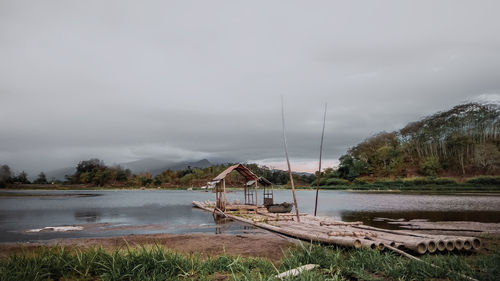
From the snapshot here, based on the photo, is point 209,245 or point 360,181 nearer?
point 209,245

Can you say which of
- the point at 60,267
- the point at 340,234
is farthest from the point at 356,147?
the point at 60,267

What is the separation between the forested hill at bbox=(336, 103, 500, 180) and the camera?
7175 centimetres

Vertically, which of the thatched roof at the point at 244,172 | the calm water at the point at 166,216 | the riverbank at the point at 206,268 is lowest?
the calm water at the point at 166,216

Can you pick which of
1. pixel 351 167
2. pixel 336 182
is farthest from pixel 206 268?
pixel 351 167

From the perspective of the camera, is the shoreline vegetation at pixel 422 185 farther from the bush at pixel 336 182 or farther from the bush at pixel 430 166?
the bush at pixel 430 166

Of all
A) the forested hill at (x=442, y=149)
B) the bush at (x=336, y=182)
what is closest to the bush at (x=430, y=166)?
the forested hill at (x=442, y=149)

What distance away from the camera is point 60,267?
5809mm

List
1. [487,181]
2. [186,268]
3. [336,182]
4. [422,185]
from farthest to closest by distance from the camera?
[336,182]
[422,185]
[487,181]
[186,268]

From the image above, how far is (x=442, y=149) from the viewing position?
8212 centimetres

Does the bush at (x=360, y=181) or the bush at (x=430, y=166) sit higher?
the bush at (x=430, y=166)

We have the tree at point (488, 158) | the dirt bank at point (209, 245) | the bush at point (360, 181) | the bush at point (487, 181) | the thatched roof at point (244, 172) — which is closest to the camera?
the dirt bank at point (209, 245)

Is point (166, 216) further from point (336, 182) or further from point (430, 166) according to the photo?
point (336, 182)

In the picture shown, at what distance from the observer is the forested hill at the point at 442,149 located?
7175 cm

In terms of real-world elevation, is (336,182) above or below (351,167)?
below
